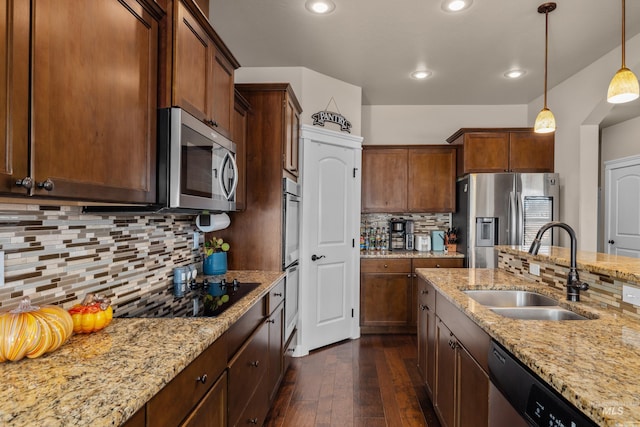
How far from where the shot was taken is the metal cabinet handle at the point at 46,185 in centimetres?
89

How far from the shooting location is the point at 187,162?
1511 mm

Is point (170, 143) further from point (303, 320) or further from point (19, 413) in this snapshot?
point (303, 320)

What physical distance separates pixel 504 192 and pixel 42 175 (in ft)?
12.8

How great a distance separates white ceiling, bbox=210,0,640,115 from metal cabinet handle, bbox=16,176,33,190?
84.0 inches

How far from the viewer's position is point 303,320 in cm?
343

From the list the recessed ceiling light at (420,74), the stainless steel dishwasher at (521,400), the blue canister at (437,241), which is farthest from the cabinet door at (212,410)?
the blue canister at (437,241)

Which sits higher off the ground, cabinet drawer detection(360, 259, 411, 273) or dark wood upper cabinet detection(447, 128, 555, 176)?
dark wood upper cabinet detection(447, 128, 555, 176)

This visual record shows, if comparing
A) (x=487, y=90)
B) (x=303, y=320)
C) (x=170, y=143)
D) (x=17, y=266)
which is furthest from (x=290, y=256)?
(x=487, y=90)

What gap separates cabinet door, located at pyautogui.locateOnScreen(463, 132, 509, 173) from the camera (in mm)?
4066

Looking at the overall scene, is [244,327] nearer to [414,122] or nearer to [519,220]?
[519,220]

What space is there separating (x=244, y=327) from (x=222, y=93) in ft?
4.02

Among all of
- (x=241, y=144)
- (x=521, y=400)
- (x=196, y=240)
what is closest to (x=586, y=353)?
(x=521, y=400)

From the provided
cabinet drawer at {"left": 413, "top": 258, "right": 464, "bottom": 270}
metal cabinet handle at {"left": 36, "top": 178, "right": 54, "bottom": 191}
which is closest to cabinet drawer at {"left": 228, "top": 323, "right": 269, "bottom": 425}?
metal cabinet handle at {"left": 36, "top": 178, "right": 54, "bottom": 191}

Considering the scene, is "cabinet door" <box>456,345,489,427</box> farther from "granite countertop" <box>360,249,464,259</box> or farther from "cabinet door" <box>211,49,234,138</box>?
"granite countertop" <box>360,249,464,259</box>
